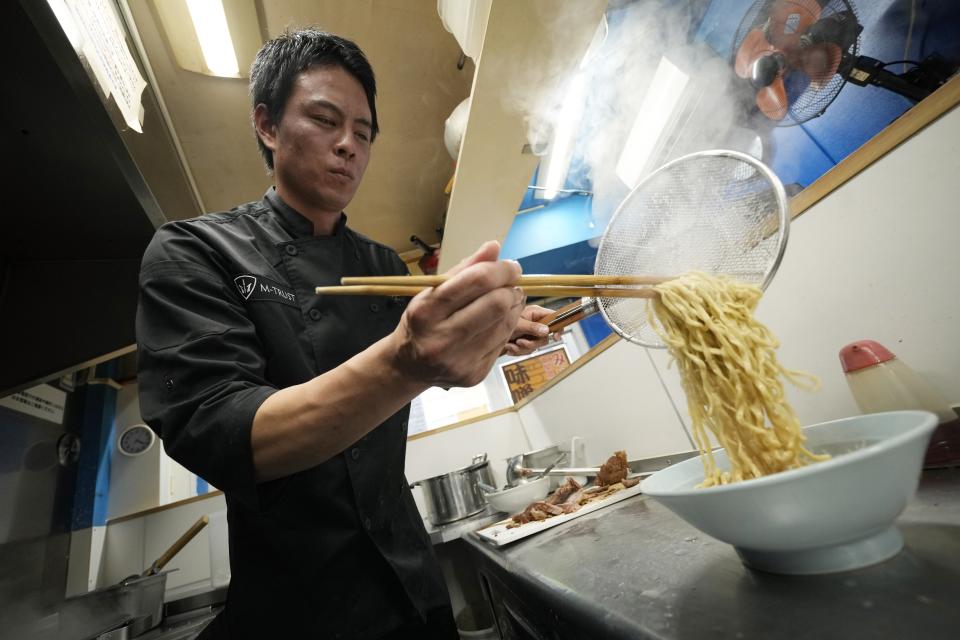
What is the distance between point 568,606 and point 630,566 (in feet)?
0.50

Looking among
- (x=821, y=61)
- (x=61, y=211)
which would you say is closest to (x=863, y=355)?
(x=821, y=61)

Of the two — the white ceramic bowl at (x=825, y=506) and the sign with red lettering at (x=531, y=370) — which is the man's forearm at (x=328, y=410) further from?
the sign with red lettering at (x=531, y=370)

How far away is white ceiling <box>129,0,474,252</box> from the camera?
2295mm

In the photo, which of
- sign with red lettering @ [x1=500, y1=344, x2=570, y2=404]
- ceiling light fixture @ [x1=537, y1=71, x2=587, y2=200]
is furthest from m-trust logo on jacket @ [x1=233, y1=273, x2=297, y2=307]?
sign with red lettering @ [x1=500, y1=344, x2=570, y2=404]

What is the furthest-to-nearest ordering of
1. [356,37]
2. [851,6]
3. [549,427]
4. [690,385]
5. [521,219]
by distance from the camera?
1. [521,219]
2. [549,427]
3. [356,37]
4. [851,6]
5. [690,385]

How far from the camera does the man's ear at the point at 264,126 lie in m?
1.48

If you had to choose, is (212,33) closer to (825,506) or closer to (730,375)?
(730,375)

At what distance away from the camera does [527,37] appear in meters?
1.62

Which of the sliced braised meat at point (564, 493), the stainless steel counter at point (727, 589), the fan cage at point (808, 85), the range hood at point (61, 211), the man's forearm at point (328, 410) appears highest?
the range hood at point (61, 211)

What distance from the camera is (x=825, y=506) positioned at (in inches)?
18.8

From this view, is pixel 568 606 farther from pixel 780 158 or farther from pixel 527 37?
pixel 527 37

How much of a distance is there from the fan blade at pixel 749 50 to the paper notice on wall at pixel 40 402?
3.65 metres

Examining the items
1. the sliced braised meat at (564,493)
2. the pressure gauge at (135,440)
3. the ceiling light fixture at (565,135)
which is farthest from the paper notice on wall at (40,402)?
the ceiling light fixture at (565,135)

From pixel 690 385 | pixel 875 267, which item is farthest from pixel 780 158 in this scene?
pixel 690 385
